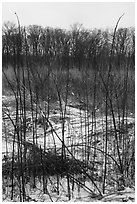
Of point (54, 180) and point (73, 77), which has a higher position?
point (73, 77)

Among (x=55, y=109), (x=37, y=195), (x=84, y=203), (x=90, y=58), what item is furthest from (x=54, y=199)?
(x=55, y=109)

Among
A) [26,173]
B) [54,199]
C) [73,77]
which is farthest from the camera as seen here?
[73,77]

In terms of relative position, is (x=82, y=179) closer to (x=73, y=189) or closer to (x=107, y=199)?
(x=73, y=189)

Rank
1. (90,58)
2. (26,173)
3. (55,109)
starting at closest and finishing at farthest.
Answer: (26,173) → (90,58) → (55,109)

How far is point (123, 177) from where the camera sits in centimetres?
A: 202

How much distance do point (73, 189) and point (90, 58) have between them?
4.26 ft

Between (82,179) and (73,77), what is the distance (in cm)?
546

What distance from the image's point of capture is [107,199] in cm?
166

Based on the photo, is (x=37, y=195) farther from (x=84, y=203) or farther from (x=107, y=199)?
(x=107, y=199)

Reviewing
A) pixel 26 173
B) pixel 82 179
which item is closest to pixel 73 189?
pixel 82 179

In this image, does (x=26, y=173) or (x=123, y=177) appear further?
(x=26, y=173)

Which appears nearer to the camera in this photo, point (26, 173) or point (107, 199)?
point (107, 199)

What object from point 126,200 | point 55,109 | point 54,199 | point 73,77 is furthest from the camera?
point 73,77

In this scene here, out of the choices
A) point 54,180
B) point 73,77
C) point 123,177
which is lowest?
point 54,180
